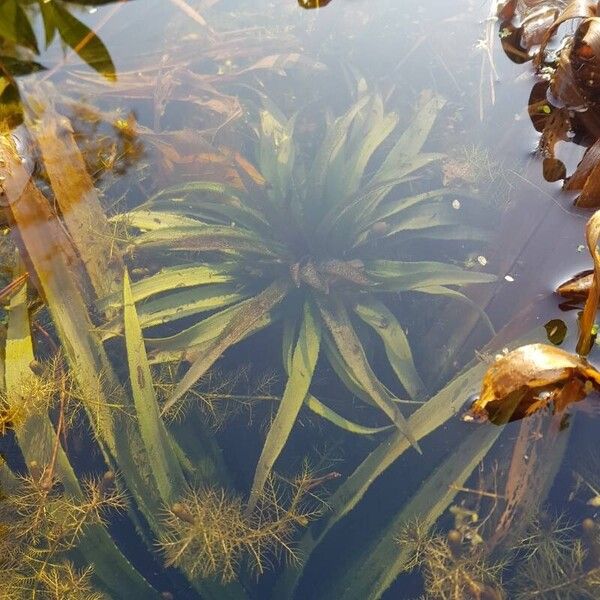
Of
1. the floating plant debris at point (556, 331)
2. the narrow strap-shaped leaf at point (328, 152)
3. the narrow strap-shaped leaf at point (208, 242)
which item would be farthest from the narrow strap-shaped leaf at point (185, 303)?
the floating plant debris at point (556, 331)

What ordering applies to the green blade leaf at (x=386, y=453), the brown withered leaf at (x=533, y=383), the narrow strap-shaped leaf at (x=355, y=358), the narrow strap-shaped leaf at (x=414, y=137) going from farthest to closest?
the narrow strap-shaped leaf at (x=414, y=137), the narrow strap-shaped leaf at (x=355, y=358), the green blade leaf at (x=386, y=453), the brown withered leaf at (x=533, y=383)

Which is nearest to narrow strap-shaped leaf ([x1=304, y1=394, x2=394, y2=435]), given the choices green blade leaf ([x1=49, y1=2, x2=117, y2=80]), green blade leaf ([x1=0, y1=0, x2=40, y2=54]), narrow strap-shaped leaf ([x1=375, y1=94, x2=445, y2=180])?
narrow strap-shaped leaf ([x1=375, y1=94, x2=445, y2=180])

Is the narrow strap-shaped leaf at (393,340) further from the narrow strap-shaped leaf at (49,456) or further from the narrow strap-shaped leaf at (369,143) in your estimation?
the narrow strap-shaped leaf at (49,456)

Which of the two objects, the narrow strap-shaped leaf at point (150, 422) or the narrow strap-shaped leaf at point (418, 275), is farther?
the narrow strap-shaped leaf at point (418, 275)

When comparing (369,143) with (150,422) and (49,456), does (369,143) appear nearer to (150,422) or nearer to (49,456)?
(150,422)

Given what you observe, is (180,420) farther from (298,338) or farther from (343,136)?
(343,136)

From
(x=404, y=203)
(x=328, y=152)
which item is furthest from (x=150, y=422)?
(x=328, y=152)
